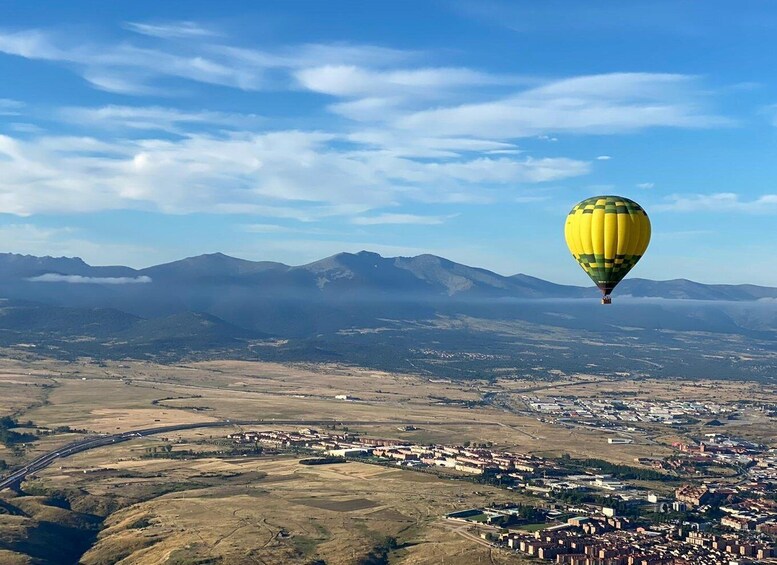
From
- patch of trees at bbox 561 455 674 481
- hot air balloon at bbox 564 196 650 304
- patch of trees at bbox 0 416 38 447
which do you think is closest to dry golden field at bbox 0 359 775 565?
patch of trees at bbox 0 416 38 447

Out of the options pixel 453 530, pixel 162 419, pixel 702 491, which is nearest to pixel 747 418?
pixel 702 491

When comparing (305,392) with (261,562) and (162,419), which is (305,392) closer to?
(162,419)

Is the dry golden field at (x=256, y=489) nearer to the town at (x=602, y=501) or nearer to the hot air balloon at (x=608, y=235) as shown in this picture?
the town at (x=602, y=501)

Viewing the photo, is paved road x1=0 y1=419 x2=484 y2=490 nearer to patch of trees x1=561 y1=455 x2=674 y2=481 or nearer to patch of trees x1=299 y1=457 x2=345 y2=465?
patch of trees x1=299 y1=457 x2=345 y2=465

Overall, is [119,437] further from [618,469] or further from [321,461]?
[618,469]

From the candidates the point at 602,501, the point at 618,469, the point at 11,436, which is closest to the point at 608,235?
the point at 602,501
